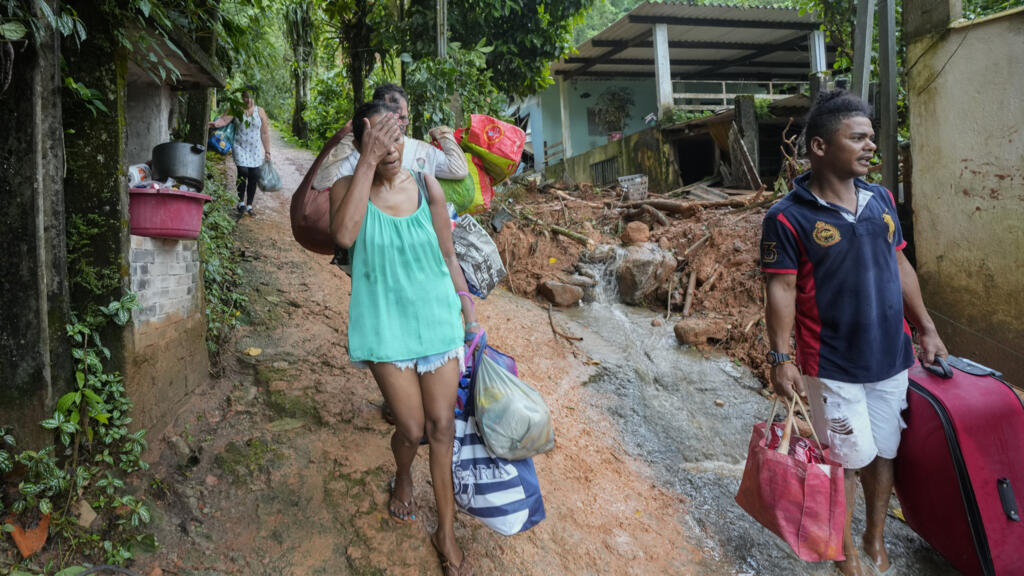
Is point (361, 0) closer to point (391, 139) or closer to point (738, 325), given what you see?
point (738, 325)

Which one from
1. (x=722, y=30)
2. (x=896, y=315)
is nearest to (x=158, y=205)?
(x=896, y=315)

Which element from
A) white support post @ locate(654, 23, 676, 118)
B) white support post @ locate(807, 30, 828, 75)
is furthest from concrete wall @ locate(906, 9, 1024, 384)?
white support post @ locate(807, 30, 828, 75)

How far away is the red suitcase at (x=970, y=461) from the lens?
2369 millimetres

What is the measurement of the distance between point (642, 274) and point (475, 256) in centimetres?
419

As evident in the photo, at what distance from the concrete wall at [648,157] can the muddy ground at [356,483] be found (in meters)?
8.52

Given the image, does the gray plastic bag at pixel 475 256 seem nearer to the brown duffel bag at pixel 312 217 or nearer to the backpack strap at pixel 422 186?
the backpack strap at pixel 422 186

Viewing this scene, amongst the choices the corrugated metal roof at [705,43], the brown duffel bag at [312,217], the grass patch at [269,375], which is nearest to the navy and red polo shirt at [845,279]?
the brown duffel bag at [312,217]

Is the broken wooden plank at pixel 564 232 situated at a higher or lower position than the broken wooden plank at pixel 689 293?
higher

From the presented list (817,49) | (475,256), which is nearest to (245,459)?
(475,256)

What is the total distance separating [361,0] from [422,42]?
8.73 ft

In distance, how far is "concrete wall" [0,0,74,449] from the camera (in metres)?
2.42

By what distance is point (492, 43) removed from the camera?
8609 mm

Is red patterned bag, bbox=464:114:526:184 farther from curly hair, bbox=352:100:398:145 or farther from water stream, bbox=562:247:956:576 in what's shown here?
water stream, bbox=562:247:956:576

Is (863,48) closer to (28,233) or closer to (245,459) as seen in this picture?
(245,459)
